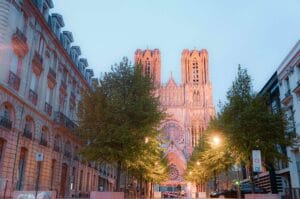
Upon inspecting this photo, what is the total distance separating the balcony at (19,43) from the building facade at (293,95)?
23.2 meters

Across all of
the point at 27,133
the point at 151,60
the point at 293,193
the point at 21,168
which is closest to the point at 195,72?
the point at 151,60

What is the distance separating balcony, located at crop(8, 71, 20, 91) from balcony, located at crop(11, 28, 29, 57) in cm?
179

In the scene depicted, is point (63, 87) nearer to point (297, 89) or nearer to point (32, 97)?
point (32, 97)

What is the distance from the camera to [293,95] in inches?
1217

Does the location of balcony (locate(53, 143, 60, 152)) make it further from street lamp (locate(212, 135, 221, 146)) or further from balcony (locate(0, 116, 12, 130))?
street lamp (locate(212, 135, 221, 146))

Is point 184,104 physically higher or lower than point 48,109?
higher

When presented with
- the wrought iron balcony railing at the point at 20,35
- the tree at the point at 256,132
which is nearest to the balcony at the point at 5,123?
the wrought iron balcony railing at the point at 20,35

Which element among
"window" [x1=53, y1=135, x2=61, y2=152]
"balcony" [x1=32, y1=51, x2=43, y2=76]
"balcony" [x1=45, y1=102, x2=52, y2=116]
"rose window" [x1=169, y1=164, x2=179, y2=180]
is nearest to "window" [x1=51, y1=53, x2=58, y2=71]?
"balcony" [x1=32, y1=51, x2=43, y2=76]

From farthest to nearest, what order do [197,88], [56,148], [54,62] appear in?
1. [197,88]
2. [54,62]
3. [56,148]

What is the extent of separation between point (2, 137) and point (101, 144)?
6.57 metres

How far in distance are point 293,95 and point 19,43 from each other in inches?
995

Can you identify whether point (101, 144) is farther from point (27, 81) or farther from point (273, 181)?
point (273, 181)

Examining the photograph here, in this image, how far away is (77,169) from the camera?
119 ft

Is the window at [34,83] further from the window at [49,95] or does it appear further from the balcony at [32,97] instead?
the window at [49,95]
